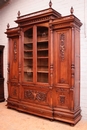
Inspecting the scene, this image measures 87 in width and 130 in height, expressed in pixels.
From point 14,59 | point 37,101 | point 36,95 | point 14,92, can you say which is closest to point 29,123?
point 37,101

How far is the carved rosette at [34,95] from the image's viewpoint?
127 inches

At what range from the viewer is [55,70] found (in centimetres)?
305

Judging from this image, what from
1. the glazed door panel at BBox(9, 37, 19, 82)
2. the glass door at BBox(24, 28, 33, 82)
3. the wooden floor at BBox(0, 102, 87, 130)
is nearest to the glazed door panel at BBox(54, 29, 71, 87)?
the glass door at BBox(24, 28, 33, 82)

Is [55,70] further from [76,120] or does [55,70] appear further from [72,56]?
[76,120]

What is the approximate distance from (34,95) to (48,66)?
2.68 ft

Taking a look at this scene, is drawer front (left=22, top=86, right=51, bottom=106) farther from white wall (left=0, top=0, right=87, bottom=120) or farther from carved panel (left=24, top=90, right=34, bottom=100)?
white wall (left=0, top=0, right=87, bottom=120)

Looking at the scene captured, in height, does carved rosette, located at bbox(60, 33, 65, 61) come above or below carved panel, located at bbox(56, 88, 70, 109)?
above

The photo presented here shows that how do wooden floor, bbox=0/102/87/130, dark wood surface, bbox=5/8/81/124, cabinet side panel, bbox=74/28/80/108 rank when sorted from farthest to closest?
cabinet side panel, bbox=74/28/80/108 → dark wood surface, bbox=5/8/81/124 → wooden floor, bbox=0/102/87/130

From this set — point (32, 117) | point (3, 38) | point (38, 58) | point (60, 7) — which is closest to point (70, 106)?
point (32, 117)

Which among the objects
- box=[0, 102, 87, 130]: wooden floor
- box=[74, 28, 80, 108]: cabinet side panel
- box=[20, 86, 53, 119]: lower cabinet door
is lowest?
box=[0, 102, 87, 130]: wooden floor

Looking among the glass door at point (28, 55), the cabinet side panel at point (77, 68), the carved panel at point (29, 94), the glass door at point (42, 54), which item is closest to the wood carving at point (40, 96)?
the carved panel at point (29, 94)

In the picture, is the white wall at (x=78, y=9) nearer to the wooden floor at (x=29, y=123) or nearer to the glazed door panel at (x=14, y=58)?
the wooden floor at (x=29, y=123)

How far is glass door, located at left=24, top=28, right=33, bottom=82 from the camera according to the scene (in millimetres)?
3477

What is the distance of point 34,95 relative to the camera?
3350 millimetres
